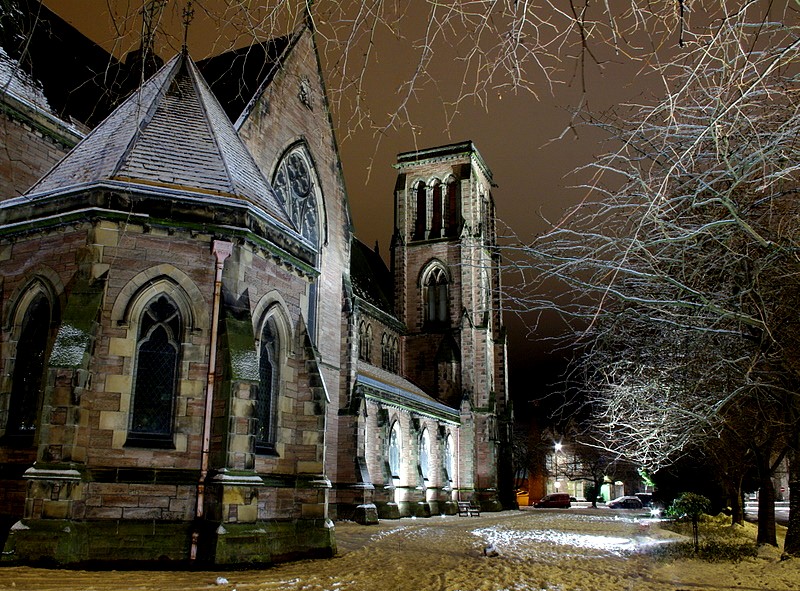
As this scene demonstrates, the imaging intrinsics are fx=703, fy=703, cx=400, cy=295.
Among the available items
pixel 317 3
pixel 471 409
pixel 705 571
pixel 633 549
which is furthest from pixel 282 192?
pixel 471 409

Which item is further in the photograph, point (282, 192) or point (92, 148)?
point (282, 192)

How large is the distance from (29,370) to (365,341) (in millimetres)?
25012

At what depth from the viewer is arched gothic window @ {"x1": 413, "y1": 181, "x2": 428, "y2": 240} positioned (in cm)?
4491

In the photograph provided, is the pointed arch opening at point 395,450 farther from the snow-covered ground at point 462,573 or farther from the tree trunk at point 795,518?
the tree trunk at point 795,518

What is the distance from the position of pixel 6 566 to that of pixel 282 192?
13.5 metres

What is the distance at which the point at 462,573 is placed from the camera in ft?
36.2

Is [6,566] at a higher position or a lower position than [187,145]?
lower

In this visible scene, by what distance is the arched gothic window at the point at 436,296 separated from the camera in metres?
42.5

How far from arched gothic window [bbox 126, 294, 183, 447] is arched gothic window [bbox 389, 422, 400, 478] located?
18.3 m

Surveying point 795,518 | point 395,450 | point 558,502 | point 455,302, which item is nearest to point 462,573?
point 795,518

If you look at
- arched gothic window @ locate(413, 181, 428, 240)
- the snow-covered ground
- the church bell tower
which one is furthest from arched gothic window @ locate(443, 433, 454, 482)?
the snow-covered ground

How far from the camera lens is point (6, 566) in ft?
30.8

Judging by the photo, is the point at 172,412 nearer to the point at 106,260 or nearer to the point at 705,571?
the point at 106,260

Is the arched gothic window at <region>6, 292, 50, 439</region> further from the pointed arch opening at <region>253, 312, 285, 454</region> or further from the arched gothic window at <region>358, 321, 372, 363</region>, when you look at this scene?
the arched gothic window at <region>358, 321, 372, 363</region>
